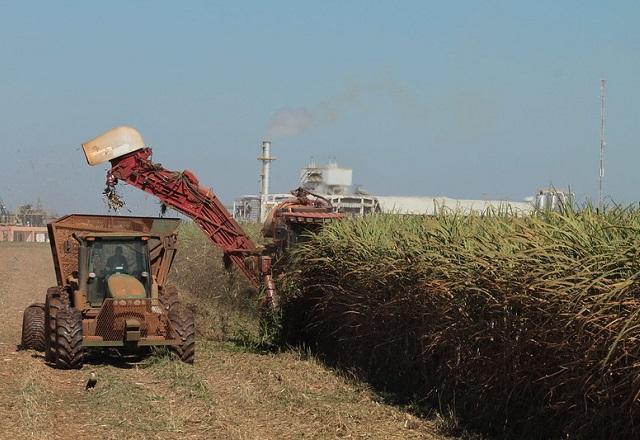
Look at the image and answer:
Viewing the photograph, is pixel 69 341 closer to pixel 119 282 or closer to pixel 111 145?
pixel 119 282

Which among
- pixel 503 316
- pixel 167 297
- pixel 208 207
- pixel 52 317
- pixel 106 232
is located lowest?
pixel 52 317

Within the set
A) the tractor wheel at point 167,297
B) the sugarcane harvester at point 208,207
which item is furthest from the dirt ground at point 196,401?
the sugarcane harvester at point 208,207

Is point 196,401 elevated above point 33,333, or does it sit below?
below

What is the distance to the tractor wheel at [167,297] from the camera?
15.3m

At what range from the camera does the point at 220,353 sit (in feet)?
53.8

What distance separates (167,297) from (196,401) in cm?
454

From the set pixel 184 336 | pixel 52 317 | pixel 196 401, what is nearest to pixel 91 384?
pixel 196 401

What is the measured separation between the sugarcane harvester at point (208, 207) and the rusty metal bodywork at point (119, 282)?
141 centimetres

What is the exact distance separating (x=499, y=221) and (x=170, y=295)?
6.50 meters

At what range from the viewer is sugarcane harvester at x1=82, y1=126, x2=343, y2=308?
17.3m

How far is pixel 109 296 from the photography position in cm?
1471

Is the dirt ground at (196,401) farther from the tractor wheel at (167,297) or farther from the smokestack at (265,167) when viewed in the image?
the smokestack at (265,167)

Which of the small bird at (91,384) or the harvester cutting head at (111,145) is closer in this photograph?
the small bird at (91,384)

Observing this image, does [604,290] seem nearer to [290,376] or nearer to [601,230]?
[601,230]
